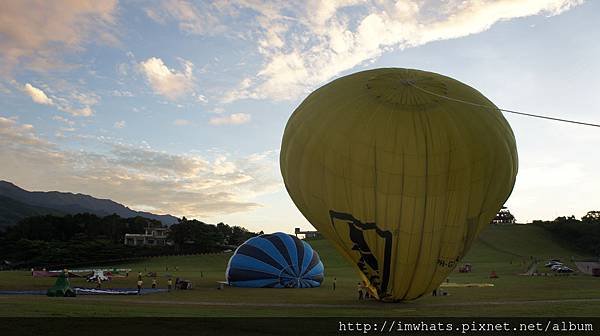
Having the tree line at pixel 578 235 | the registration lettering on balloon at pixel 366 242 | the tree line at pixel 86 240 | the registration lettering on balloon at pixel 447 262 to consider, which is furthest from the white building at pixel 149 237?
the registration lettering on balloon at pixel 447 262

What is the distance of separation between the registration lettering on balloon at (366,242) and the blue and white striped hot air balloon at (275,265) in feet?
45.9

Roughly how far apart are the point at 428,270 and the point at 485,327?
737 cm

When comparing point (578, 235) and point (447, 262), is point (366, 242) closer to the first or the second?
point (447, 262)

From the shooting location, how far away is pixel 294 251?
36719 millimetres

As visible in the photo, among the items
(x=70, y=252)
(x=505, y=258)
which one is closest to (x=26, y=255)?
(x=70, y=252)

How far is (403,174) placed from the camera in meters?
20.1

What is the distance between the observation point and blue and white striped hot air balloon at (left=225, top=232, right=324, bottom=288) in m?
35.0

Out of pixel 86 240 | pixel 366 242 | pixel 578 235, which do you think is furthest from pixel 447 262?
pixel 578 235

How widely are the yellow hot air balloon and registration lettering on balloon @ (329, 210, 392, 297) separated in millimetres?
41

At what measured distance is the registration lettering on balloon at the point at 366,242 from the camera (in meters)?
20.6

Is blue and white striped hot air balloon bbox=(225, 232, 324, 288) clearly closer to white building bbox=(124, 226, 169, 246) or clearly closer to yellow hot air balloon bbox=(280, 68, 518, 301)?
yellow hot air balloon bbox=(280, 68, 518, 301)

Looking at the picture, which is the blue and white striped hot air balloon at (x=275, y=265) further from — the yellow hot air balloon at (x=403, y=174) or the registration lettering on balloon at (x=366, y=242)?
the registration lettering on balloon at (x=366, y=242)

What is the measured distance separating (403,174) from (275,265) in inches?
687

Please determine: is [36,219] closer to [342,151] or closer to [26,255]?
[26,255]
